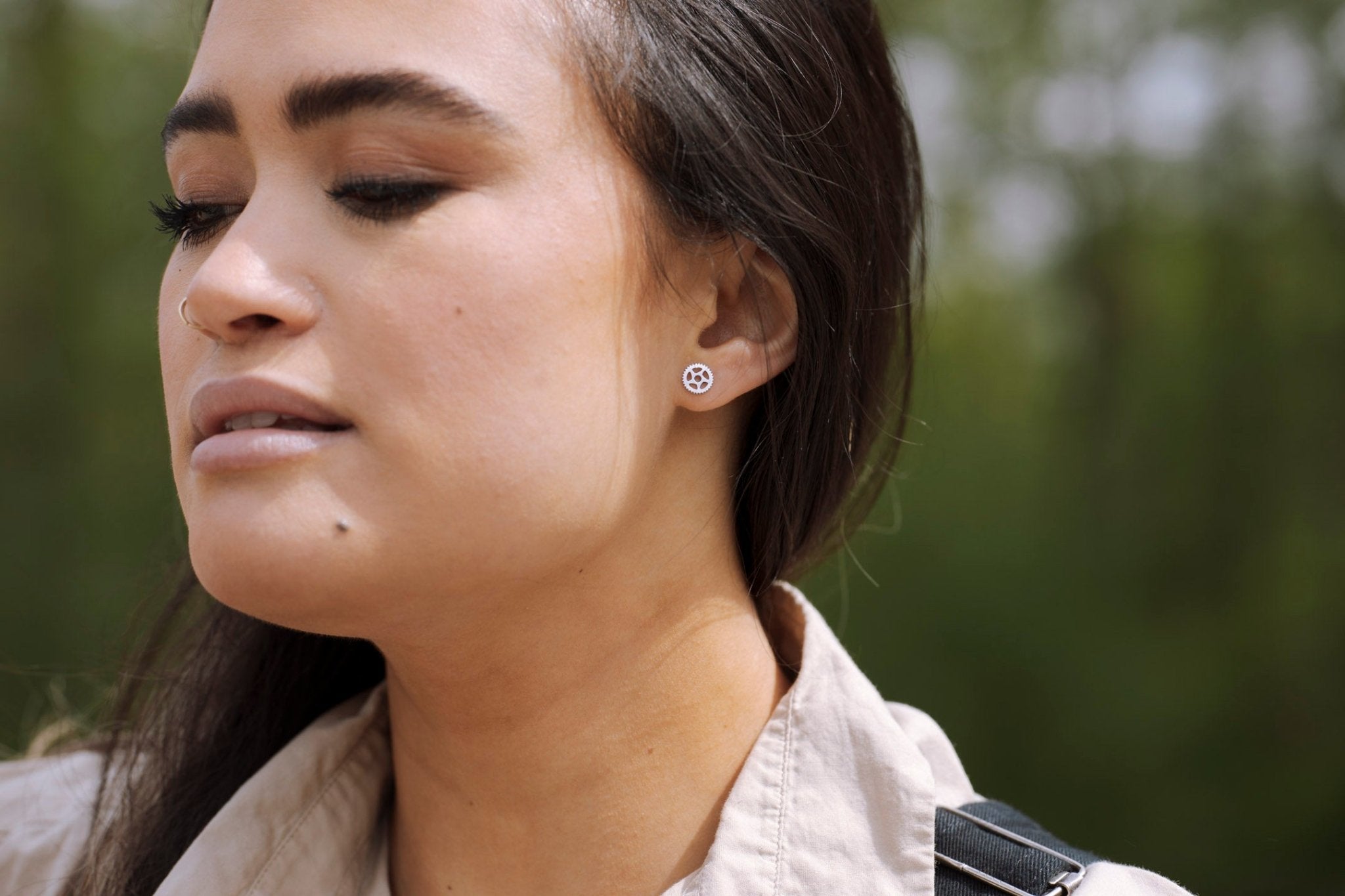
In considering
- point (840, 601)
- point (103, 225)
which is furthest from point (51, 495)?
point (840, 601)

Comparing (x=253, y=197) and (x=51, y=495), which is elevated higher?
(x=253, y=197)

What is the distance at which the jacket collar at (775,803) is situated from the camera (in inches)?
64.4

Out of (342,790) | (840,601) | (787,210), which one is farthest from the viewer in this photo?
(840,601)

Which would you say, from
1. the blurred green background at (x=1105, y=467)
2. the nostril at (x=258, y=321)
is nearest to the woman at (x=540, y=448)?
the nostril at (x=258, y=321)

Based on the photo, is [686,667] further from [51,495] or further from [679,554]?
[51,495]

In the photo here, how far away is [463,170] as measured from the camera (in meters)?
1.53

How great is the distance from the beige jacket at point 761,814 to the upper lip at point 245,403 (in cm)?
65

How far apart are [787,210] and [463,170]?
48cm

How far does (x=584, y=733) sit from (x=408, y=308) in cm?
64

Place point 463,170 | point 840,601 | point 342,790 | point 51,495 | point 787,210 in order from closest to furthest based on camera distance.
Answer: point 463,170, point 787,210, point 342,790, point 840,601, point 51,495

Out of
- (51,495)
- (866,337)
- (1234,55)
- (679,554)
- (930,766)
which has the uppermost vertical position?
(1234,55)

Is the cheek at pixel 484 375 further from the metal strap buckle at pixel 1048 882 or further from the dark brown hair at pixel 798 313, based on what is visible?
the metal strap buckle at pixel 1048 882

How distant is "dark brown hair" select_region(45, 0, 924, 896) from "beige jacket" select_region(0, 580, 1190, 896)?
13 cm

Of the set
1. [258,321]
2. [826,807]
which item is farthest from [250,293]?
[826,807]
